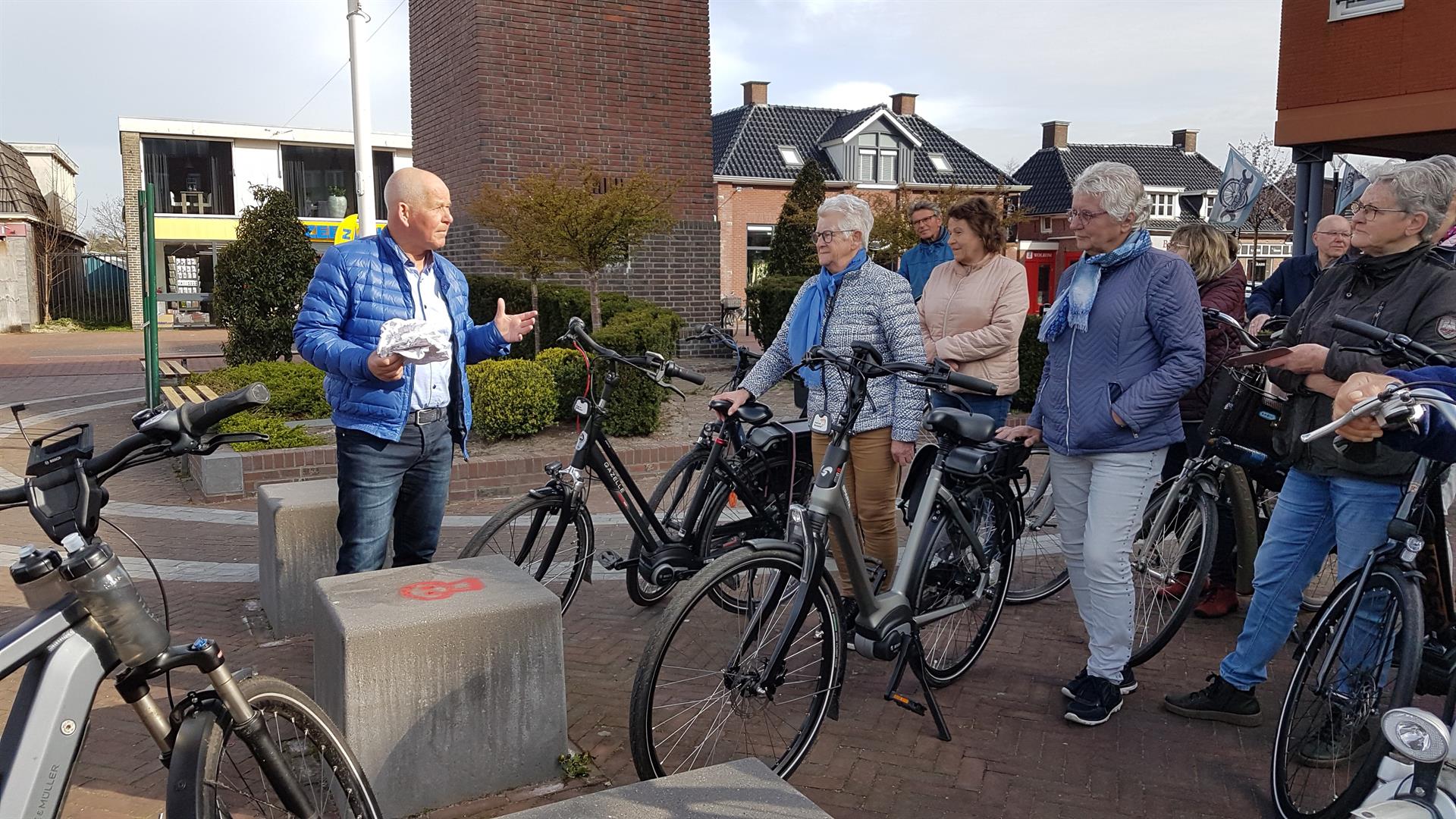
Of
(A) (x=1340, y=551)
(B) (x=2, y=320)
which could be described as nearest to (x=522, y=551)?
(A) (x=1340, y=551)

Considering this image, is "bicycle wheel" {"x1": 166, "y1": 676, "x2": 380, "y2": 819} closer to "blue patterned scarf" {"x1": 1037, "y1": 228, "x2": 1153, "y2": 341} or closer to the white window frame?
"blue patterned scarf" {"x1": 1037, "y1": 228, "x2": 1153, "y2": 341}

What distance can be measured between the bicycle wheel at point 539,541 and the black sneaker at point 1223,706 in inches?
98.2

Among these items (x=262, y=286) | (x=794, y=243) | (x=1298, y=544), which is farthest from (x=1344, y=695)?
(x=794, y=243)

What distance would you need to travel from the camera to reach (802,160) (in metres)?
36.9

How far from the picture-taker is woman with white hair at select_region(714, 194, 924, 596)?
440 cm

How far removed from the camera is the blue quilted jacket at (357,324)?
377 centimetres

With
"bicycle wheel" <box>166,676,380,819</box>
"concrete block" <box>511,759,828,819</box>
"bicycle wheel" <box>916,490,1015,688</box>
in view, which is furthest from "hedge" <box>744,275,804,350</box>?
"bicycle wheel" <box>166,676,380,819</box>

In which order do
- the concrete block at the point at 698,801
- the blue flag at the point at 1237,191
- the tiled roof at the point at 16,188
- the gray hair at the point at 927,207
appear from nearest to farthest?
1. the concrete block at the point at 698,801
2. the gray hair at the point at 927,207
3. the blue flag at the point at 1237,191
4. the tiled roof at the point at 16,188

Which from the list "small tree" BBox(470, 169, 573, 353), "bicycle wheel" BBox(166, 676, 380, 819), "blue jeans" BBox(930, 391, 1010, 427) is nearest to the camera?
"bicycle wheel" BBox(166, 676, 380, 819)

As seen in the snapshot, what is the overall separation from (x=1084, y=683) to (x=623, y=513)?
2.05m

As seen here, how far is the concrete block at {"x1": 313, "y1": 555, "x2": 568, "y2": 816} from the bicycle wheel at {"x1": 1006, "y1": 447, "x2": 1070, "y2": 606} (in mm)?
2758

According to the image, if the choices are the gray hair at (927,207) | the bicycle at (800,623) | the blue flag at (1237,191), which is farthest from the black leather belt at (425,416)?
the blue flag at (1237,191)

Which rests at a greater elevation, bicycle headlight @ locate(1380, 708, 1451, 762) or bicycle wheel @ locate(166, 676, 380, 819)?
bicycle headlight @ locate(1380, 708, 1451, 762)

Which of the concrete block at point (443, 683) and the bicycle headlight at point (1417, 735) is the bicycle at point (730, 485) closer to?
the concrete block at point (443, 683)
